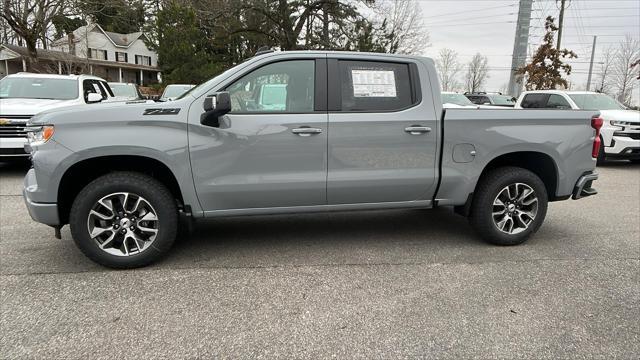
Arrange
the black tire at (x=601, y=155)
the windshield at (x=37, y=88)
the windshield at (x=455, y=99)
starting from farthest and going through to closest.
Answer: the windshield at (x=455, y=99) → the black tire at (x=601, y=155) → the windshield at (x=37, y=88)

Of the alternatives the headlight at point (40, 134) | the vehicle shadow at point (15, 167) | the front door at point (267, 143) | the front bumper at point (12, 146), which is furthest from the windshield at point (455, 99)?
the headlight at point (40, 134)

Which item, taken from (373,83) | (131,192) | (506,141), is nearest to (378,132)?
(373,83)

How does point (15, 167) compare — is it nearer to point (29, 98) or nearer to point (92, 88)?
point (29, 98)

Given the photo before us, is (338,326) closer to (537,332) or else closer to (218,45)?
(537,332)

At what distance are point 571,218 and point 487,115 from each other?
2.49 metres

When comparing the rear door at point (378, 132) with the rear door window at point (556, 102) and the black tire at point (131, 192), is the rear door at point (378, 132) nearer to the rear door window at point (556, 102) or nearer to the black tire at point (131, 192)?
the black tire at point (131, 192)

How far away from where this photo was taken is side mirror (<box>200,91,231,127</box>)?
12.0 feet

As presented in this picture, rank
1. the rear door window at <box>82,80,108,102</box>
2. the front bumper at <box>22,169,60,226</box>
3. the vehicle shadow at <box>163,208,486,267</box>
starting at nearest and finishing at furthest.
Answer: the front bumper at <box>22,169,60,226</box> → the vehicle shadow at <box>163,208,486,267</box> → the rear door window at <box>82,80,108,102</box>

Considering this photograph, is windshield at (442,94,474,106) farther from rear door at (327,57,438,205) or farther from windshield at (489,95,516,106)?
rear door at (327,57,438,205)

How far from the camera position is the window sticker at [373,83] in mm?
4273

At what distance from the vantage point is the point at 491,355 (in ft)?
9.18

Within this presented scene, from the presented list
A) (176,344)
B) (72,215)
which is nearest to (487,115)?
(176,344)

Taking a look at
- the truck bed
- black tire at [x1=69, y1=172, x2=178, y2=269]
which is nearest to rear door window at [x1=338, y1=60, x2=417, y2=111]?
the truck bed

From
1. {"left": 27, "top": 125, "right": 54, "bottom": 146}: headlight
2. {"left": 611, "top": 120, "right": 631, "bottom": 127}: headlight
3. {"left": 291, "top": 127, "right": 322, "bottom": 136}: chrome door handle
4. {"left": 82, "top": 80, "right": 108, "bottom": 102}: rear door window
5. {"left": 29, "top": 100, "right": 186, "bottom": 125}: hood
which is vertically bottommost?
{"left": 611, "top": 120, "right": 631, "bottom": 127}: headlight
